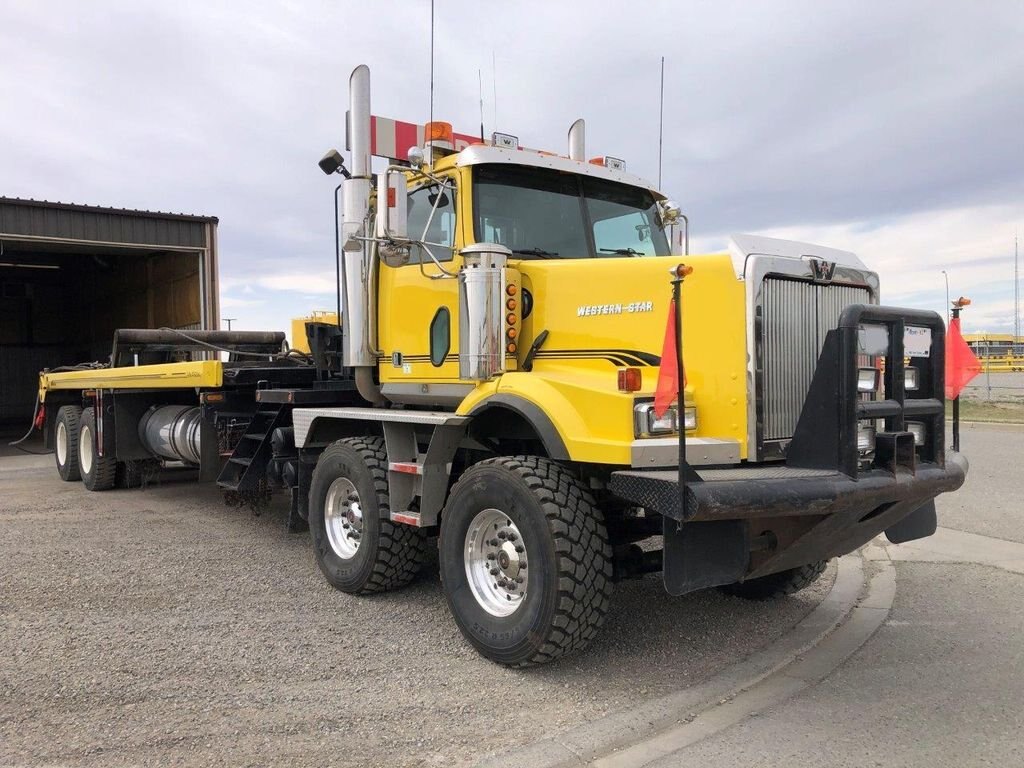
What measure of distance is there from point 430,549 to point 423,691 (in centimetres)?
260

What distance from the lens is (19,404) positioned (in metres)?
25.2

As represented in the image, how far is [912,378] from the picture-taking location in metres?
4.24

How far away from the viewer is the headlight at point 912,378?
4.22 m

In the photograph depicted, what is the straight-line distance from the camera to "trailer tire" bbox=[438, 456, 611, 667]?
3.84 metres

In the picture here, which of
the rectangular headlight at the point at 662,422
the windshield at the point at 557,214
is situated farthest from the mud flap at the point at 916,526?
the windshield at the point at 557,214

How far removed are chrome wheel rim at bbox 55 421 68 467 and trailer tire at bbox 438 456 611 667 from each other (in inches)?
344

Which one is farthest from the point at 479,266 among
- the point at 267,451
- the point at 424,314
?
the point at 267,451

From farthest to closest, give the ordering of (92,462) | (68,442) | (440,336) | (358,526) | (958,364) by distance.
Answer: (68,442) < (92,462) < (358,526) < (440,336) < (958,364)

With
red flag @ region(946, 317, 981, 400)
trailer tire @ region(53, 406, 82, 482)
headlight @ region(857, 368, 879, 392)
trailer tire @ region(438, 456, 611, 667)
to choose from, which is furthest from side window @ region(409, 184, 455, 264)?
trailer tire @ region(53, 406, 82, 482)

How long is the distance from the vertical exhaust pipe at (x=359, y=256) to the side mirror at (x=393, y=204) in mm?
677

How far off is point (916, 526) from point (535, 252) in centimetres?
275

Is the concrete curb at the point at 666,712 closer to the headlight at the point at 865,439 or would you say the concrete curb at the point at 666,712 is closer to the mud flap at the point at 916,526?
the mud flap at the point at 916,526

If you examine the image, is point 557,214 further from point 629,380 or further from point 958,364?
point 958,364

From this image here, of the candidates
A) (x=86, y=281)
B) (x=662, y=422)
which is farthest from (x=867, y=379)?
(x=86, y=281)
